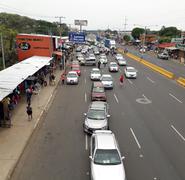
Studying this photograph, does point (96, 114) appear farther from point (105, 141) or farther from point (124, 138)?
point (105, 141)

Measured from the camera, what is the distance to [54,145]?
16.9 metres

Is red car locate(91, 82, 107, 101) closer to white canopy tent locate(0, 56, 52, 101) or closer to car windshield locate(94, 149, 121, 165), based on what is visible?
white canopy tent locate(0, 56, 52, 101)

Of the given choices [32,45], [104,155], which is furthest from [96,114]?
[32,45]

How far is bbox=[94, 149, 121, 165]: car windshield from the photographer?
13.2 meters

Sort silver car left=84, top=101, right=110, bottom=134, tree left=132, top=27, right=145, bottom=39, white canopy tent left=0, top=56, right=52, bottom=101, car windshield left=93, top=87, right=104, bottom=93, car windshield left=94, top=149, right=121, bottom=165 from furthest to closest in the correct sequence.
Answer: tree left=132, top=27, right=145, bottom=39, car windshield left=93, top=87, right=104, bottom=93, white canopy tent left=0, top=56, right=52, bottom=101, silver car left=84, top=101, right=110, bottom=134, car windshield left=94, top=149, right=121, bottom=165

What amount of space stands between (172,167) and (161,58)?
62309 mm

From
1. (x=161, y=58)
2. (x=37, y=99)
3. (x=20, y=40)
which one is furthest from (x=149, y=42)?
(x=37, y=99)

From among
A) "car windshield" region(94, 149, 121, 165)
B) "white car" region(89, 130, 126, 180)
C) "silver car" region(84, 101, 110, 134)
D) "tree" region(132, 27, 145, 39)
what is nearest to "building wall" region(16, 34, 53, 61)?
"silver car" region(84, 101, 110, 134)

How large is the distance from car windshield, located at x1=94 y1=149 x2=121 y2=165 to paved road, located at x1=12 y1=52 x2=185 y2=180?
907 mm

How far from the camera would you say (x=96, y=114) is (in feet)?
63.6

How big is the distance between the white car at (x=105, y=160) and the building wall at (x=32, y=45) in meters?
30.8

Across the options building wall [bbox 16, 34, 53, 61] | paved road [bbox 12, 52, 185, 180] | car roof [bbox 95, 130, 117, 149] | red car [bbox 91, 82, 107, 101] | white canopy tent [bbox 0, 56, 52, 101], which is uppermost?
building wall [bbox 16, 34, 53, 61]

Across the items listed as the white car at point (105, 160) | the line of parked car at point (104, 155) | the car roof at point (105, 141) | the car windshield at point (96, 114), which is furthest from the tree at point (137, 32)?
the white car at point (105, 160)

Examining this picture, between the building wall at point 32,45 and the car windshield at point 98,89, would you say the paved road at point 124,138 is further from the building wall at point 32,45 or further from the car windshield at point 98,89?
the building wall at point 32,45
